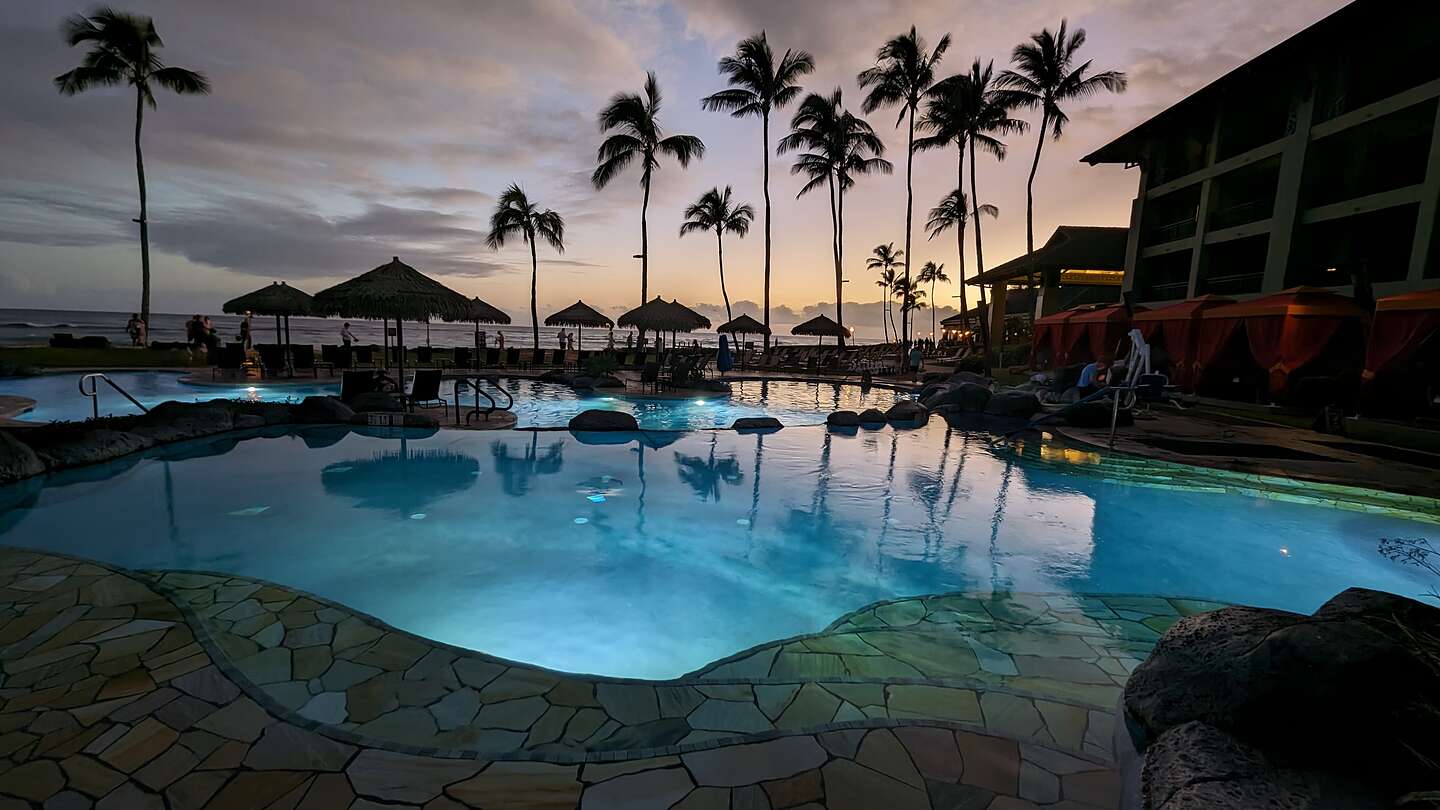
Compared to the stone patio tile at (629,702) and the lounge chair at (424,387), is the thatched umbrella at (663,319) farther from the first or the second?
the stone patio tile at (629,702)

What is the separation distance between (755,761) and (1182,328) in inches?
726

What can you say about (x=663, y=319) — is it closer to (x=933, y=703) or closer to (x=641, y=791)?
(x=933, y=703)

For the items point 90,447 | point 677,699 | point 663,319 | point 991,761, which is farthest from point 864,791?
point 663,319

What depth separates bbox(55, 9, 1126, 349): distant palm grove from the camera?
1956 centimetres

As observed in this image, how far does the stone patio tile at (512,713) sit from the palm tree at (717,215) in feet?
107

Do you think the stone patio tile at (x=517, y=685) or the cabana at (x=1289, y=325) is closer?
the stone patio tile at (x=517, y=685)

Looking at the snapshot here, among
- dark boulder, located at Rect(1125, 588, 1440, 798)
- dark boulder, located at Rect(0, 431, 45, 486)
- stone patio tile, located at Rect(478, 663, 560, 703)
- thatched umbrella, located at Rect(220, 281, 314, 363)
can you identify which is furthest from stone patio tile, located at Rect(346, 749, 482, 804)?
thatched umbrella, located at Rect(220, 281, 314, 363)

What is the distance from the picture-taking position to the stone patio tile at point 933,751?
2.23m

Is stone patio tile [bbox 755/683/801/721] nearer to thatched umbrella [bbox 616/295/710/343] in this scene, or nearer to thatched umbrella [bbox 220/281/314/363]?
thatched umbrella [bbox 616/295/710/343]

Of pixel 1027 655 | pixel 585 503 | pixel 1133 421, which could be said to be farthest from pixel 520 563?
pixel 1133 421

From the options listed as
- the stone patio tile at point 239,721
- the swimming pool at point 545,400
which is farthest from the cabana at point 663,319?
the stone patio tile at point 239,721

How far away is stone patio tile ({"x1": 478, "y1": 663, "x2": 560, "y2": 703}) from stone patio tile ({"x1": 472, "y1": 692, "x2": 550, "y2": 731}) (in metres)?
0.05

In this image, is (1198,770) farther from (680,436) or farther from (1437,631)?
(680,436)

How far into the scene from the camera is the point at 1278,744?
73.1 inches
